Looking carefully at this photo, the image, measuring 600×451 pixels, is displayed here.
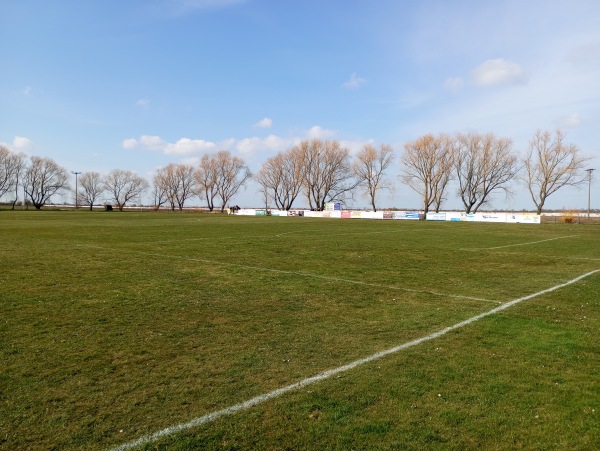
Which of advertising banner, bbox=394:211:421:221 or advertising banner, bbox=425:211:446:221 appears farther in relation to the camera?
advertising banner, bbox=394:211:421:221

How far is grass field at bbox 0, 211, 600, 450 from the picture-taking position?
3.44 metres

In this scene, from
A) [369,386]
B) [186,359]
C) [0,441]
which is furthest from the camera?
[186,359]

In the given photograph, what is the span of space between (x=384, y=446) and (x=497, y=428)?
1042mm

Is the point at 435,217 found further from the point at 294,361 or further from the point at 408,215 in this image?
the point at 294,361

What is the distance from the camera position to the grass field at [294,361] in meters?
3.44

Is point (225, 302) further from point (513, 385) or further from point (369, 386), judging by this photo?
point (513, 385)

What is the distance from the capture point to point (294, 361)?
5.01 m

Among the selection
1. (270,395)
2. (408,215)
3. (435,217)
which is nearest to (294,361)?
(270,395)

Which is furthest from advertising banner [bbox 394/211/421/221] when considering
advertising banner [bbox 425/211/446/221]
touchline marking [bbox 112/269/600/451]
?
touchline marking [bbox 112/269/600/451]

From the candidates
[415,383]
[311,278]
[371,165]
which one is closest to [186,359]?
[415,383]

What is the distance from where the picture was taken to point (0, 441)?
323cm

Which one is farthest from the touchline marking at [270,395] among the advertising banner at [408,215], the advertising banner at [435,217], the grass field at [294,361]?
the advertising banner at [408,215]

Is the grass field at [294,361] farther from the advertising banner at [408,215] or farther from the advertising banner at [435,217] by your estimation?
the advertising banner at [408,215]

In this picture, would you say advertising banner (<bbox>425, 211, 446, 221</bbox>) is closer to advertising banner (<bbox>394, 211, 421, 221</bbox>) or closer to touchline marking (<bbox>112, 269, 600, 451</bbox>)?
advertising banner (<bbox>394, 211, 421, 221</bbox>)
